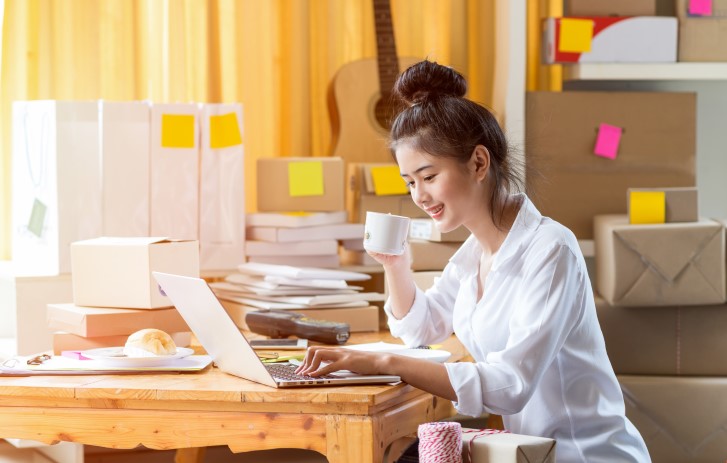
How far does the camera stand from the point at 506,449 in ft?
4.46

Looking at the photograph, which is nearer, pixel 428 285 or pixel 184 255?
pixel 184 255

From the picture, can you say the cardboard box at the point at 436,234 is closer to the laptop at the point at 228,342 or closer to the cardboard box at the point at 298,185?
the cardboard box at the point at 298,185

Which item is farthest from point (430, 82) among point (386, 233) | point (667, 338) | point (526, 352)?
point (667, 338)

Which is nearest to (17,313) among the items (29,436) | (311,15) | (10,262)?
(10,262)

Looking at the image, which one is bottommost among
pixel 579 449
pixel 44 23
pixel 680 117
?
pixel 579 449

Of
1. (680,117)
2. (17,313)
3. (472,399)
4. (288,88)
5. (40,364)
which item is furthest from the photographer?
(288,88)

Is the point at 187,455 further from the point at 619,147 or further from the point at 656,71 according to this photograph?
the point at 656,71

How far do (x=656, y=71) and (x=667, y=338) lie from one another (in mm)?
728

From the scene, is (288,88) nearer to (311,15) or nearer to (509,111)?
(311,15)

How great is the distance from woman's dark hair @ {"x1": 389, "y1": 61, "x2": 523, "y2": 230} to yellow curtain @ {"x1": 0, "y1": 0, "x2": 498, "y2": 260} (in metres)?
1.33

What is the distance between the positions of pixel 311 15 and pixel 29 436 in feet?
6.08

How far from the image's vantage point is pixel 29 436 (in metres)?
1.60

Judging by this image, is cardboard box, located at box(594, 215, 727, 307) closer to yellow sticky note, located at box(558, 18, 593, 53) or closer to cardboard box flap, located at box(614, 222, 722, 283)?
cardboard box flap, located at box(614, 222, 722, 283)

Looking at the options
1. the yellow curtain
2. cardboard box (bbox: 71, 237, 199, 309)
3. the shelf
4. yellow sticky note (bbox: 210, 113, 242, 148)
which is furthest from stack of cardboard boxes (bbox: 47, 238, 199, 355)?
the shelf
